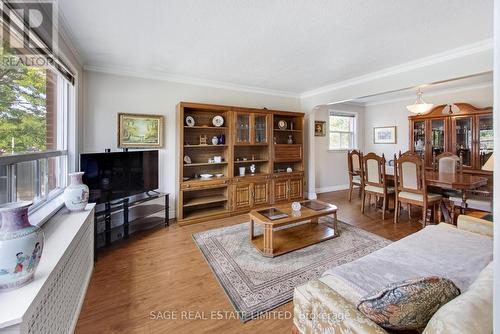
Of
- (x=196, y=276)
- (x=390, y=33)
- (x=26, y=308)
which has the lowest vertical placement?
(x=196, y=276)

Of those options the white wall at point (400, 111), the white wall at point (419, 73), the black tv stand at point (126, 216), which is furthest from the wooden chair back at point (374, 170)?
the black tv stand at point (126, 216)

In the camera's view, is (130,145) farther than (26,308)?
Yes

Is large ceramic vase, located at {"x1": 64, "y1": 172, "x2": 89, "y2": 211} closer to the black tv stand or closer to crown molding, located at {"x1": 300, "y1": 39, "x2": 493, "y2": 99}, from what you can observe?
the black tv stand

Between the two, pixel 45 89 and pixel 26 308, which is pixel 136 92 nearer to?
pixel 45 89

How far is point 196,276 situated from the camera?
2.20 metres

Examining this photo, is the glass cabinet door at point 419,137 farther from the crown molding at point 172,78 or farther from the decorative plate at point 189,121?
the decorative plate at point 189,121

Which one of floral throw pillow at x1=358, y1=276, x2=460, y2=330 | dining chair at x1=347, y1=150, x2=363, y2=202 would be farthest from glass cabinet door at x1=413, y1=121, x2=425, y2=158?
floral throw pillow at x1=358, y1=276, x2=460, y2=330

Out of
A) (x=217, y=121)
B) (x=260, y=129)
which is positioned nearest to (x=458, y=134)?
(x=260, y=129)

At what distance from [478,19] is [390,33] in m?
0.72

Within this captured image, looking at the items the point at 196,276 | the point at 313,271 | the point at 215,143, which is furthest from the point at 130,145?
the point at 313,271

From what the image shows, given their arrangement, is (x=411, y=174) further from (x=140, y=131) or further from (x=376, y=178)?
(x=140, y=131)

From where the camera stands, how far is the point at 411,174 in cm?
349

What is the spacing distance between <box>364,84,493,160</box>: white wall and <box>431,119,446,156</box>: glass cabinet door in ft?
1.78

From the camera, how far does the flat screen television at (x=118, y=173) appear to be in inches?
105
